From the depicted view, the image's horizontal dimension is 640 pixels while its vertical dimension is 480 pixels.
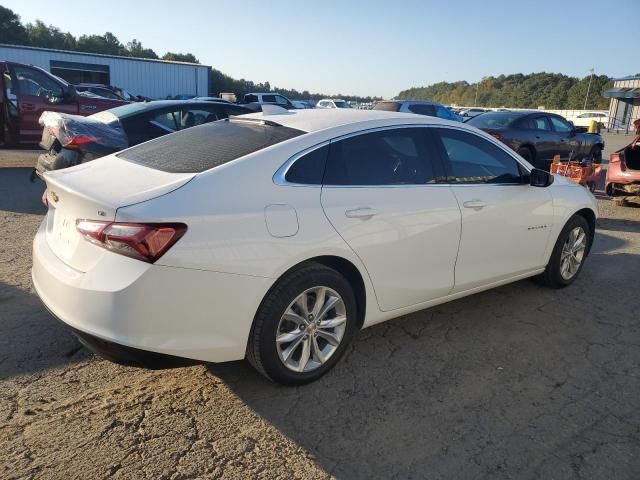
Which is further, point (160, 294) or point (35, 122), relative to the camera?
point (35, 122)

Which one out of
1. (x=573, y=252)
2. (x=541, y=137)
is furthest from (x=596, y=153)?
(x=573, y=252)

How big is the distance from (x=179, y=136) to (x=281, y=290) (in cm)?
159

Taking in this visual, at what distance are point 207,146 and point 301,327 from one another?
129cm

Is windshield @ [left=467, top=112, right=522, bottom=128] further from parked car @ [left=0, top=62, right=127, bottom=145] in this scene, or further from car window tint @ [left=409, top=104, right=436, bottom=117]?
parked car @ [left=0, top=62, right=127, bottom=145]

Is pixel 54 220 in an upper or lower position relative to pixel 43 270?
upper

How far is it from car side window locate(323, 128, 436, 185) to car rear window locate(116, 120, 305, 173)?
315mm

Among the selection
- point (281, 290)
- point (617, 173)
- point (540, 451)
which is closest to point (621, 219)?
point (617, 173)

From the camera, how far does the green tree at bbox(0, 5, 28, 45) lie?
65188mm

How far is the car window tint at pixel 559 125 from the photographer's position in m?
12.7

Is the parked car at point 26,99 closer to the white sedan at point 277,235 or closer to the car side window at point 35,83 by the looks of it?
the car side window at point 35,83

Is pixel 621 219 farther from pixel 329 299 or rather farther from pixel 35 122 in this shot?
pixel 35 122

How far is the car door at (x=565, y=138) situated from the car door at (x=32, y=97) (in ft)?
36.6

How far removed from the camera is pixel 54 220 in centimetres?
307

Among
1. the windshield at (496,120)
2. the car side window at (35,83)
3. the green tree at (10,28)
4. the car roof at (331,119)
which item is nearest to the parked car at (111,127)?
the car roof at (331,119)
